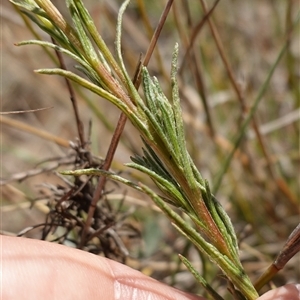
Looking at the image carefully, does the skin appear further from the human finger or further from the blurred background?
the blurred background

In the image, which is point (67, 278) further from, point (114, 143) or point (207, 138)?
point (207, 138)

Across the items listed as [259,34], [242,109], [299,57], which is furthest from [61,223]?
[259,34]

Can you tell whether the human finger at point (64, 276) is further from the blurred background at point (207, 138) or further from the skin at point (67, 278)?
the blurred background at point (207, 138)

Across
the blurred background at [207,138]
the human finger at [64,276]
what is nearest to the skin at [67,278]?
the human finger at [64,276]

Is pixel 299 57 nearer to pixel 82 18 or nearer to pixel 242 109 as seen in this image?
pixel 242 109

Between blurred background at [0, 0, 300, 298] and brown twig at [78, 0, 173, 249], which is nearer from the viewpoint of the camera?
brown twig at [78, 0, 173, 249]

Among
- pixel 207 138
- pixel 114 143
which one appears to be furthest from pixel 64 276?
pixel 207 138

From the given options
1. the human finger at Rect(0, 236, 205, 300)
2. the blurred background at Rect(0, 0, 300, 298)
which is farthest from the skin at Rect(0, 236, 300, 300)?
A: the blurred background at Rect(0, 0, 300, 298)
